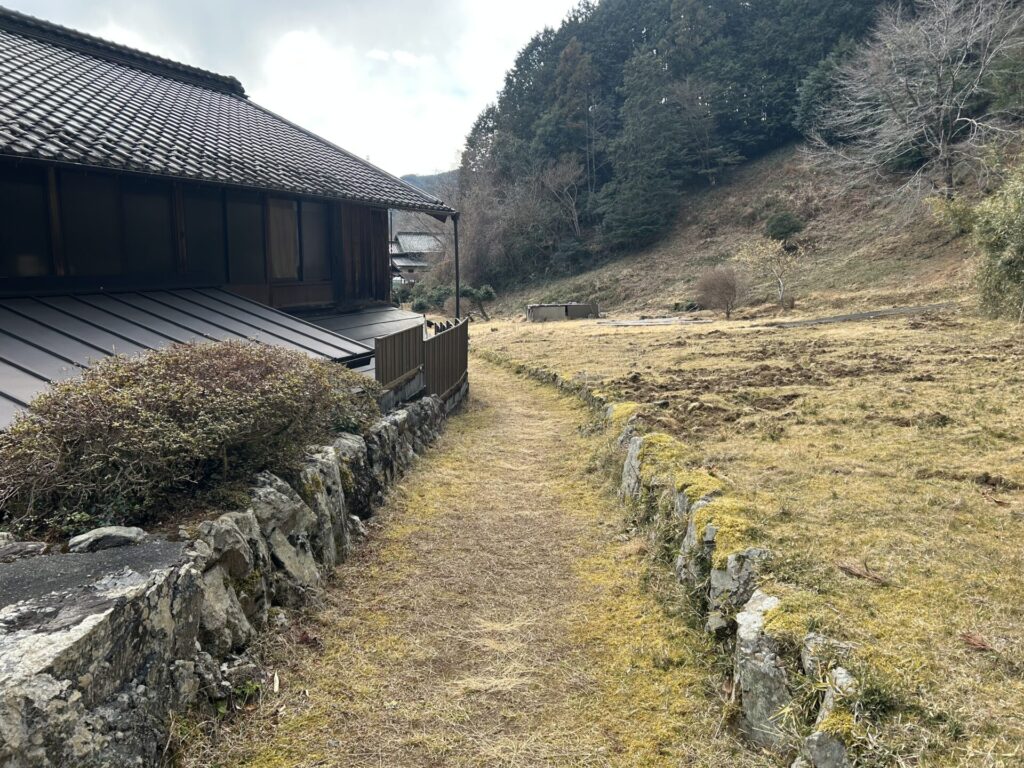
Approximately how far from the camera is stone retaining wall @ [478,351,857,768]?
7.88 feet

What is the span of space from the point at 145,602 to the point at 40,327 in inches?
171

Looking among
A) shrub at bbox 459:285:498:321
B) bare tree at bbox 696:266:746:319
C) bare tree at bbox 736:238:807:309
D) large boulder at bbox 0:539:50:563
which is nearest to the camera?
large boulder at bbox 0:539:50:563

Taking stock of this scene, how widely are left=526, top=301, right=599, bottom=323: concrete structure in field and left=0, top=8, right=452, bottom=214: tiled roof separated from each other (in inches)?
667

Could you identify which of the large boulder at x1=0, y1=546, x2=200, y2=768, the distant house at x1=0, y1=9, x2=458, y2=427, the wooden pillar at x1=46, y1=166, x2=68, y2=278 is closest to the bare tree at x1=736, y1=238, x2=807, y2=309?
the distant house at x1=0, y1=9, x2=458, y2=427

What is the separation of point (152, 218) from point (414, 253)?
4292 centimetres

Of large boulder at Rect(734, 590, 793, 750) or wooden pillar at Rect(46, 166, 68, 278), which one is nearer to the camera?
large boulder at Rect(734, 590, 793, 750)

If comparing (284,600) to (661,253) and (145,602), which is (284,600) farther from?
(661,253)

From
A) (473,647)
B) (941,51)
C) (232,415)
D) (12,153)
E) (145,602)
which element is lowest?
(473,647)

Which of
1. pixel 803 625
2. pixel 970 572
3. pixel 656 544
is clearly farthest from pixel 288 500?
pixel 970 572

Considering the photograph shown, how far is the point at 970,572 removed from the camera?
3402mm

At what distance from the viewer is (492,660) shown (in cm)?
353

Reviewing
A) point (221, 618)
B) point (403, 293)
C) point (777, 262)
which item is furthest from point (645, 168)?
point (221, 618)

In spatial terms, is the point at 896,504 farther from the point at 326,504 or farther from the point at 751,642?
the point at 326,504

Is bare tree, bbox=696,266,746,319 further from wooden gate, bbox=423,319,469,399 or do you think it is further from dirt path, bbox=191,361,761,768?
dirt path, bbox=191,361,761,768
